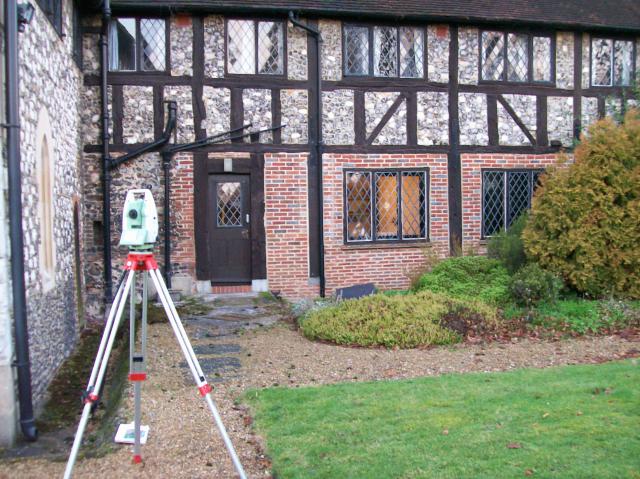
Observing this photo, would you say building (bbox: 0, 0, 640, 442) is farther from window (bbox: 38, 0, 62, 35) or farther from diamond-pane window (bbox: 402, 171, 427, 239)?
window (bbox: 38, 0, 62, 35)

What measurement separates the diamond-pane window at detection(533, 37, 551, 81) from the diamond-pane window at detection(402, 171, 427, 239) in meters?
3.06

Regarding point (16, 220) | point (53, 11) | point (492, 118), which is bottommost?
point (16, 220)

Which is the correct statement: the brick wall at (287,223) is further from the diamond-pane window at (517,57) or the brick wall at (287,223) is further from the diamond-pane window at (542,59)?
the diamond-pane window at (542,59)

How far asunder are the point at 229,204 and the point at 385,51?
4070mm

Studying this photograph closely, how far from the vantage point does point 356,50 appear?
1227cm

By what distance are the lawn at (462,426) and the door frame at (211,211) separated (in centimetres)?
580

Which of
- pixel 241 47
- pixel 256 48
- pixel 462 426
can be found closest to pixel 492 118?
pixel 256 48

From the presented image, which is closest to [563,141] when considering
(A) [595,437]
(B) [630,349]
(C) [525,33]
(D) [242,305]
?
(C) [525,33]

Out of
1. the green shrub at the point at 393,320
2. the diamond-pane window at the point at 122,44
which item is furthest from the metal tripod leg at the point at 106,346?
the diamond-pane window at the point at 122,44

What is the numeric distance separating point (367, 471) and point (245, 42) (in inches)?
364

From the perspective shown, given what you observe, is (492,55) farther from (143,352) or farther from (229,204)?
(143,352)

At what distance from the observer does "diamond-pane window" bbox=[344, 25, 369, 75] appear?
12.2 m

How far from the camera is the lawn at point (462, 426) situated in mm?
4266

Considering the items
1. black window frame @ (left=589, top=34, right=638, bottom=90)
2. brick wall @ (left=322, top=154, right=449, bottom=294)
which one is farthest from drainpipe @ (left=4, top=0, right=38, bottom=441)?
black window frame @ (left=589, top=34, right=638, bottom=90)
